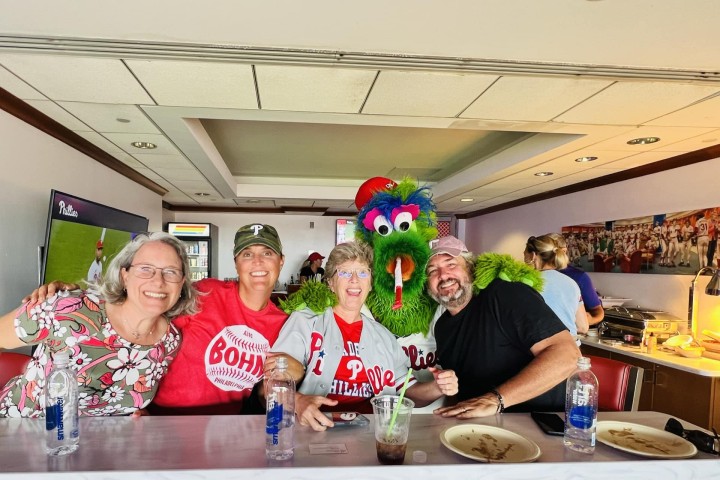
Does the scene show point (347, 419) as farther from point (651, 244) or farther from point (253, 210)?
point (253, 210)

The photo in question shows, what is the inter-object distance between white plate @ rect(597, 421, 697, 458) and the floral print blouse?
4.81 feet

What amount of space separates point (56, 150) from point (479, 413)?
354 cm

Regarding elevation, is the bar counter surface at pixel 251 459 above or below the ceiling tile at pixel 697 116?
below

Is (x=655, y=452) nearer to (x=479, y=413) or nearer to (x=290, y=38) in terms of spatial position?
(x=479, y=413)

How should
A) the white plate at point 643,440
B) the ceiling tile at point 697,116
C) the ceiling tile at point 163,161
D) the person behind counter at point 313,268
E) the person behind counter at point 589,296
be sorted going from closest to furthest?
the white plate at point 643,440 < the ceiling tile at point 697,116 < the person behind counter at point 589,296 < the ceiling tile at point 163,161 < the person behind counter at point 313,268

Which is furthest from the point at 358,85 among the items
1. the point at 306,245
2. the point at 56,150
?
the point at 306,245

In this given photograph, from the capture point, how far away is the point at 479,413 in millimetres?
1320

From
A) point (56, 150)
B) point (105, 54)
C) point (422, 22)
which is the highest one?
point (422, 22)

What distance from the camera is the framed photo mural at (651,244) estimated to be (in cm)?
344

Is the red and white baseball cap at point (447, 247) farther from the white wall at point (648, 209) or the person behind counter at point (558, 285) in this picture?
the white wall at point (648, 209)

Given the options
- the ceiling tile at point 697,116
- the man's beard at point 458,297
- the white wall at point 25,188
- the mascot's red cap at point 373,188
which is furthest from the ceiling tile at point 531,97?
the white wall at point 25,188

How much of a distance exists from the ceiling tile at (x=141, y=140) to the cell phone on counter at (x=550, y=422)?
10.6ft

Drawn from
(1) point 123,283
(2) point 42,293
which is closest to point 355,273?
(1) point 123,283

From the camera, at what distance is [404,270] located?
5.57 feet
